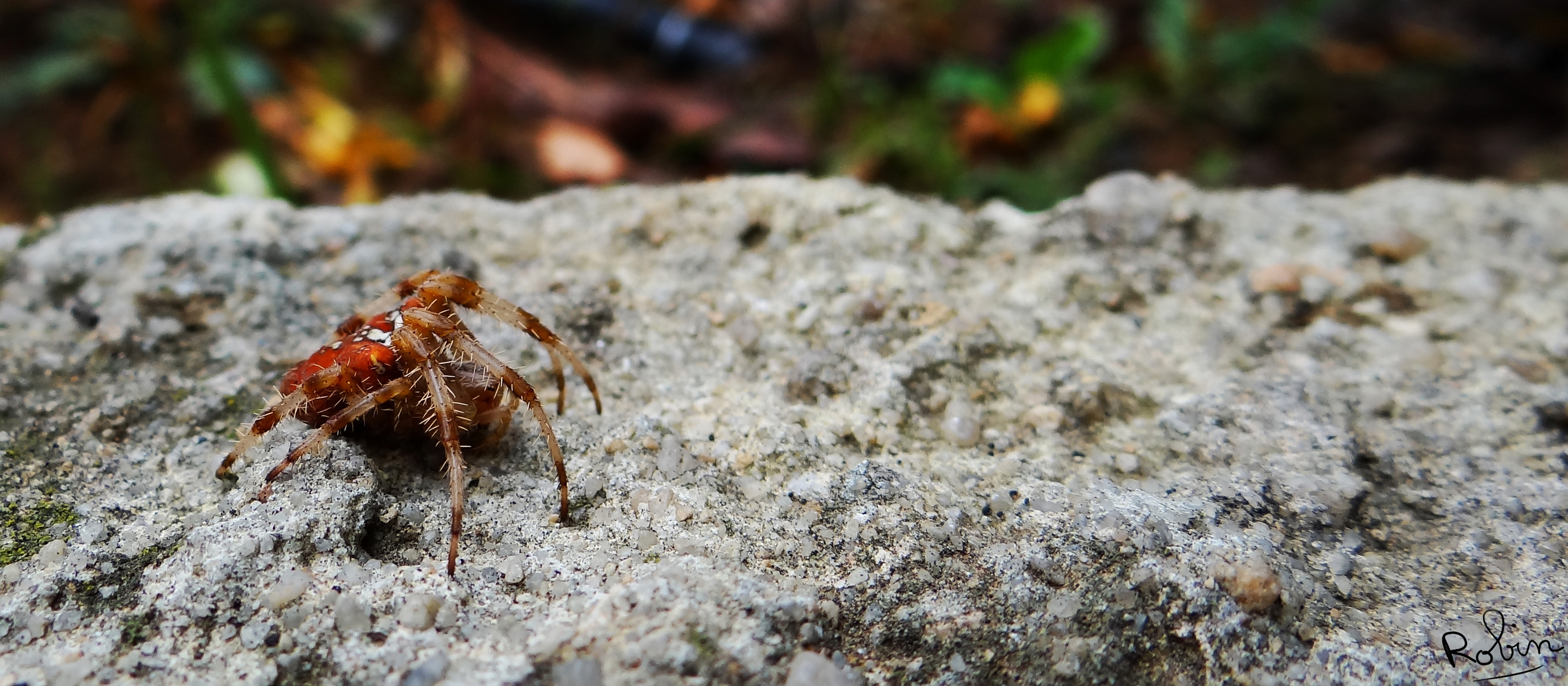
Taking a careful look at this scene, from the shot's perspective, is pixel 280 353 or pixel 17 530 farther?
pixel 280 353

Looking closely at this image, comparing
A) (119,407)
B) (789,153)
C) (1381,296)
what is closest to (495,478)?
(119,407)

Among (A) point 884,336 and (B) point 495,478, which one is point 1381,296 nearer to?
(A) point 884,336

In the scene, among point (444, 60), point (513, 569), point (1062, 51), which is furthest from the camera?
point (444, 60)

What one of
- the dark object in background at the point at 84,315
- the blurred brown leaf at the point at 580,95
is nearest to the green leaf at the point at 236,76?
the blurred brown leaf at the point at 580,95

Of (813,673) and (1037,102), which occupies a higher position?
(813,673)

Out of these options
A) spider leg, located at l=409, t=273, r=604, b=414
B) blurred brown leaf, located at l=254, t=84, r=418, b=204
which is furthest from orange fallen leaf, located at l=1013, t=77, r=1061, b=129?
spider leg, located at l=409, t=273, r=604, b=414

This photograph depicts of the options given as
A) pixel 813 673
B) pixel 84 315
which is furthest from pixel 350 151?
pixel 813 673
